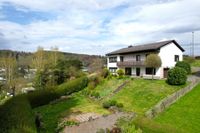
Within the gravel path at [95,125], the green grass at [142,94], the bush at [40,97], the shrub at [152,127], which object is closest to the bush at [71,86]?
the bush at [40,97]

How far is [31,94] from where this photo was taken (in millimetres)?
31484

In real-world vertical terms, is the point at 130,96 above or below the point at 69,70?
below

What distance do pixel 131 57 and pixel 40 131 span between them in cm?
3478

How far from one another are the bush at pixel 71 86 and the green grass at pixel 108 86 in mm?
3003

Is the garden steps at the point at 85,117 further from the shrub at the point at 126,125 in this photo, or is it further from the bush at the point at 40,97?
the bush at the point at 40,97

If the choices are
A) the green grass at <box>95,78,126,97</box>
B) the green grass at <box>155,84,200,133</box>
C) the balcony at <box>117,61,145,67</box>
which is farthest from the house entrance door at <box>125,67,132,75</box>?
the green grass at <box>155,84,200,133</box>

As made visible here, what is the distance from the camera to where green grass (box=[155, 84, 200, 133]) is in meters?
Answer: 20.2

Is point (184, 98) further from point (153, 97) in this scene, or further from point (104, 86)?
point (104, 86)

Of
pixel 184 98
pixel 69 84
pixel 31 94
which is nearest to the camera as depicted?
pixel 184 98

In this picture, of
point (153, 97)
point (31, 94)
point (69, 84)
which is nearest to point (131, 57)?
point (69, 84)

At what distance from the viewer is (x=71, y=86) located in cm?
3978

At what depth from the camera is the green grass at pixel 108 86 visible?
3602 cm

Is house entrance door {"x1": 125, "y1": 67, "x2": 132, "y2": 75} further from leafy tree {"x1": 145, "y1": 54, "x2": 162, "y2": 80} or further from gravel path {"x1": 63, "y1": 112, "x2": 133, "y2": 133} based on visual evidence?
gravel path {"x1": 63, "y1": 112, "x2": 133, "y2": 133}

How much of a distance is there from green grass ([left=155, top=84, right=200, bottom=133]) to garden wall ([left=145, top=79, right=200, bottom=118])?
46 centimetres
